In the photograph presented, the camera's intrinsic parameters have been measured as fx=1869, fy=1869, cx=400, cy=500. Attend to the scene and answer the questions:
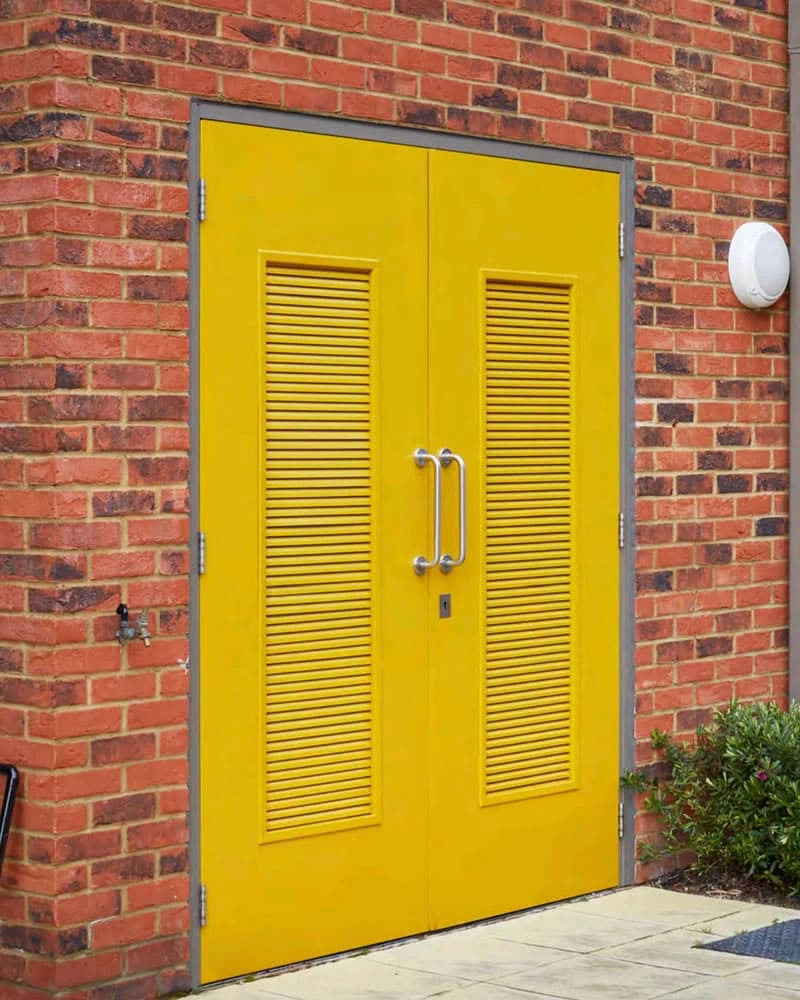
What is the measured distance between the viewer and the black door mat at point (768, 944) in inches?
214

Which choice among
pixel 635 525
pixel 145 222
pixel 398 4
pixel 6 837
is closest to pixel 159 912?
pixel 6 837

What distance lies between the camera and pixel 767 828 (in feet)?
20.3

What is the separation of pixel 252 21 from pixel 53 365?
1179 mm

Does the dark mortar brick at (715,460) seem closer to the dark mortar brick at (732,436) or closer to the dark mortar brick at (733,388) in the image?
the dark mortar brick at (732,436)

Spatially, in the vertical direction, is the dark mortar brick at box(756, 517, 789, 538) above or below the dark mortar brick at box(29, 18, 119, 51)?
below

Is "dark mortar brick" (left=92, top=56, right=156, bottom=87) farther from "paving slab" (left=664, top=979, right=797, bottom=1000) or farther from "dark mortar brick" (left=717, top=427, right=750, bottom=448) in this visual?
"paving slab" (left=664, top=979, right=797, bottom=1000)

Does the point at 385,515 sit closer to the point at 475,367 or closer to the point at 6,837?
the point at 475,367

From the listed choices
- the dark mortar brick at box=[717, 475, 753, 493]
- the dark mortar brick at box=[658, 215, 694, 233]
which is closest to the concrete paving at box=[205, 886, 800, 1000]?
the dark mortar brick at box=[717, 475, 753, 493]

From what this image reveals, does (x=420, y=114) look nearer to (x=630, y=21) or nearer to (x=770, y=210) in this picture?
(x=630, y=21)

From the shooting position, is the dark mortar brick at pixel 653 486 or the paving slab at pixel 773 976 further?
the dark mortar brick at pixel 653 486

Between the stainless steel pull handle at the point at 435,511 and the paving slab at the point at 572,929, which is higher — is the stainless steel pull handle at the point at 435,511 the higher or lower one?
the higher one

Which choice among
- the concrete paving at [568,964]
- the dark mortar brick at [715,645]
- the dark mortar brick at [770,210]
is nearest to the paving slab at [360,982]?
the concrete paving at [568,964]

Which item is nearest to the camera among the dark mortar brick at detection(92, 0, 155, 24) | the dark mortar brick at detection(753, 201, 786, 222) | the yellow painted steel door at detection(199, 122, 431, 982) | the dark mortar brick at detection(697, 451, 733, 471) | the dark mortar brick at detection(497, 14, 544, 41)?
the dark mortar brick at detection(92, 0, 155, 24)

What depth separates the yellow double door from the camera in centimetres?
518
